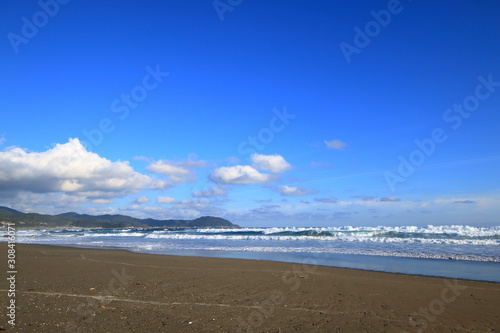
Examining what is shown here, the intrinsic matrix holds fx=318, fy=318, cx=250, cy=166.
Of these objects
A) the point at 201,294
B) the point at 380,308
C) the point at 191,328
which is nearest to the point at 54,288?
the point at 201,294

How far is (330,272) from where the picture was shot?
1391 centimetres

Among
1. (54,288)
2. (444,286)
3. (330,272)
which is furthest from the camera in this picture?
(330,272)

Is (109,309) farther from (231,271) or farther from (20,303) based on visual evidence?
(231,271)

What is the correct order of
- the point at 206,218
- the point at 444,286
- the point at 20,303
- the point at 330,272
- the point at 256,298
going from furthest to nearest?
the point at 206,218 → the point at 330,272 → the point at 444,286 → the point at 256,298 → the point at 20,303

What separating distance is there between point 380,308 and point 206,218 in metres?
177

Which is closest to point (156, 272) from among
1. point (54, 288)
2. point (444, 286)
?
point (54, 288)

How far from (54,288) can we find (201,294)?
4754mm

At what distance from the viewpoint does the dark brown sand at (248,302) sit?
675 centimetres

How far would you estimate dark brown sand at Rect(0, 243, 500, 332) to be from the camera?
22.1 ft

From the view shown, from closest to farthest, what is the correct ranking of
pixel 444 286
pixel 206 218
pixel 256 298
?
pixel 256 298 → pixel 444 286 → pixel 206 218

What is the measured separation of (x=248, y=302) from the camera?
8.72 m

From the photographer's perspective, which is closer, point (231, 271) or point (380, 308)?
point (380, 308)

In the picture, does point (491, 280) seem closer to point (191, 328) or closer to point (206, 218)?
point (191, 328)

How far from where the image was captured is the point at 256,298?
30.2 ft
